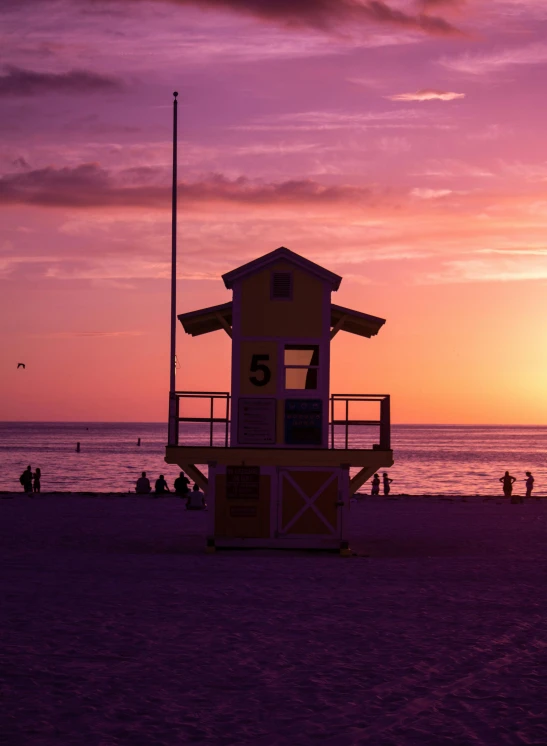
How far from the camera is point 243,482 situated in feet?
80.1

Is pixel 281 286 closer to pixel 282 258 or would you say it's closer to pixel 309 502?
pixel 282 258

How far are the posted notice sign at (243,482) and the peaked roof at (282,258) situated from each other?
4.76m

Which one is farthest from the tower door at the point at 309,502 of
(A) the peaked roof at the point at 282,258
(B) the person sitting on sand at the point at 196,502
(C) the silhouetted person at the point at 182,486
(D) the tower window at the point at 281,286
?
(C) the silhouetted person at the point at 182,486

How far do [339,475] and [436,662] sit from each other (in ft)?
38.4

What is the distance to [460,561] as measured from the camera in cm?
2348

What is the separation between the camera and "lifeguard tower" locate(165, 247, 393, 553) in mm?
24234

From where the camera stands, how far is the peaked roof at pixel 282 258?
24.2m

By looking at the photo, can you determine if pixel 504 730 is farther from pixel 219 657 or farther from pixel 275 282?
pixel 275 282

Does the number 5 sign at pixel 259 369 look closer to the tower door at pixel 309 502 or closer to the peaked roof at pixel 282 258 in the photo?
the peaked roof at pixel 282 258

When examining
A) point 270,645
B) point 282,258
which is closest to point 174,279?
point 282,258

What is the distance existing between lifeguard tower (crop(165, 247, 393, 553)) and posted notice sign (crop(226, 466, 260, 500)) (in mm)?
25

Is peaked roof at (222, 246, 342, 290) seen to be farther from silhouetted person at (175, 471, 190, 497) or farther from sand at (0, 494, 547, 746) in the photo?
silhouetted person at (175, 471, 190, 497)

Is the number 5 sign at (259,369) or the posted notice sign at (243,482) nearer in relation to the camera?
the number 5 sign at (259,369)

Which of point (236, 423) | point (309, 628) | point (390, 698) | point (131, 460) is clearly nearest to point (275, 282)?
point (236, 423)
